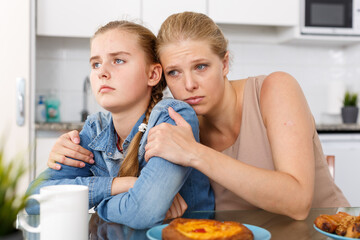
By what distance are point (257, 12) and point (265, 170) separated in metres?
2.33

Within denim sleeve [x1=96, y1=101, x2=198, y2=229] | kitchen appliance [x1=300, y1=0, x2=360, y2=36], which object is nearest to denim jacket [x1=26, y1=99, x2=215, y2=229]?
denim sleeve [x1=96, y1=101, x2=198, y2=229]

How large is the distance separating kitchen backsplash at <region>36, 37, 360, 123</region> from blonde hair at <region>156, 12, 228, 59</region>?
195cm

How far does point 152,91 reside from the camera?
4.60ft

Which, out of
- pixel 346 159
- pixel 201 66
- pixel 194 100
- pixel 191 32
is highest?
pixel 191 32

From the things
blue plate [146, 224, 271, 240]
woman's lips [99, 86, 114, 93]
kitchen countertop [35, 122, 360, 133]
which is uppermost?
woman's lips [99, 86, 114, 93]

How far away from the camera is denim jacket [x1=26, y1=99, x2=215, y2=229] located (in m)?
0.95

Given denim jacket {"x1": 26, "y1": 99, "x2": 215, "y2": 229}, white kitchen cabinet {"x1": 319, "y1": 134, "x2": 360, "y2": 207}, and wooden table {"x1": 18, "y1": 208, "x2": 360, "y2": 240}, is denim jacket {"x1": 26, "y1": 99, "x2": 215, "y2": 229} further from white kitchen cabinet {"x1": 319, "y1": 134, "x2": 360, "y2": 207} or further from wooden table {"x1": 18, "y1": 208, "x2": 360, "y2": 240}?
white kitchen cabinet {"x1": 319, "y1": 134, "x2": 360, "y2": 207}

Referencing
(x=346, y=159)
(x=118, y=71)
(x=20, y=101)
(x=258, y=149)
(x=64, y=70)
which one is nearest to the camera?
(x=118, y=71)

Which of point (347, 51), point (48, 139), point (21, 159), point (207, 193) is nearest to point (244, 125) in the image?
point (207, 193)

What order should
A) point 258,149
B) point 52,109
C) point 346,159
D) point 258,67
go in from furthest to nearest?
point 258,67 → point 52,109 → point 346,159 → point 258,149

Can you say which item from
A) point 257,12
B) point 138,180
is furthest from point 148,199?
point 257,12

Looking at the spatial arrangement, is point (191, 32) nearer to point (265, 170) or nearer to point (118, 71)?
point (118, 71)

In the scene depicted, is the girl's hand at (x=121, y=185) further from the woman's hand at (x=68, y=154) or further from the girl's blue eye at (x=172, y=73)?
the girl's blue eye at (x=172, y=73)

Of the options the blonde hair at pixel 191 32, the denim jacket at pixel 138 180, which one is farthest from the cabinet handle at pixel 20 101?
the blonde hair at pixel 191 32
